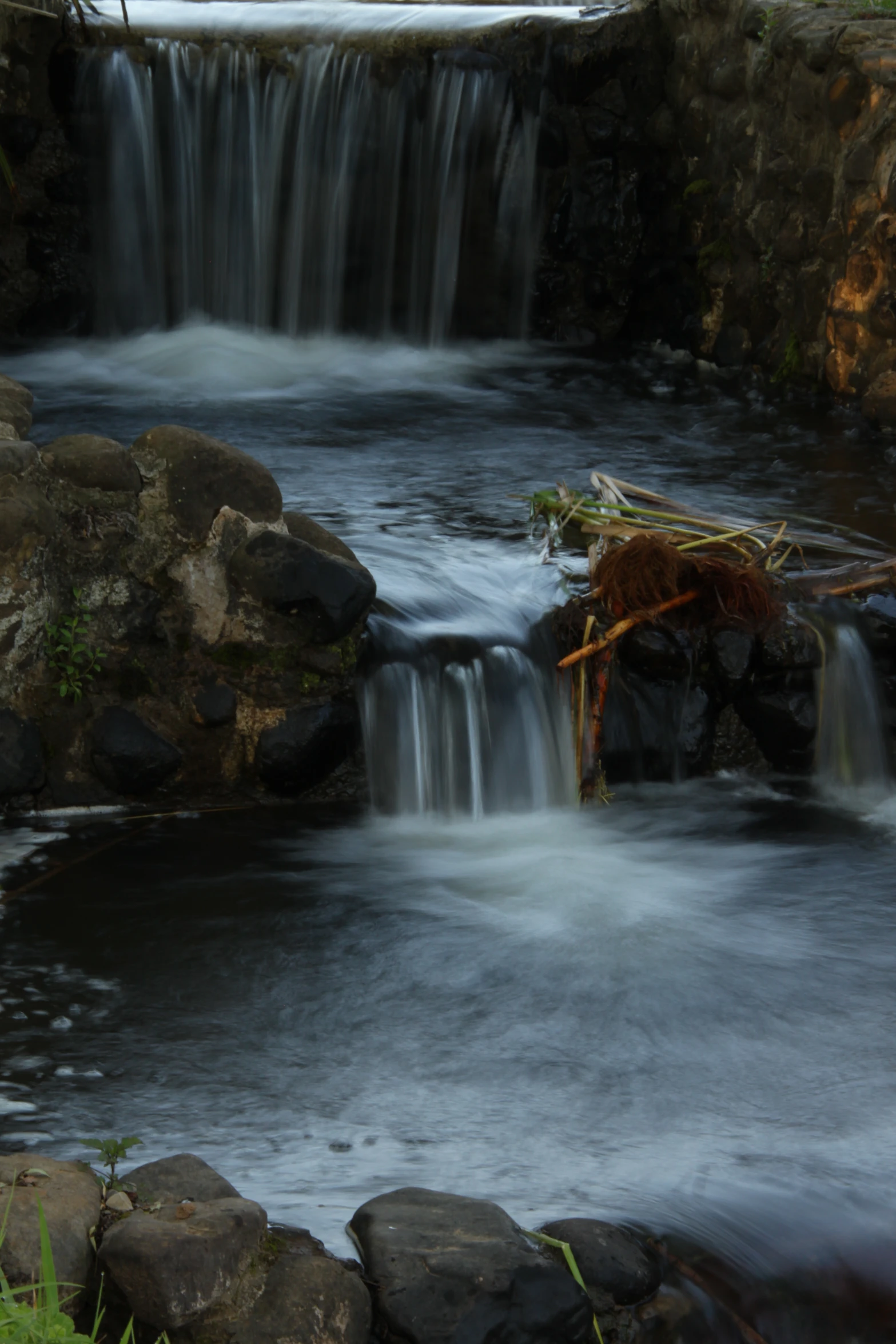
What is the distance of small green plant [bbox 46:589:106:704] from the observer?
456cm

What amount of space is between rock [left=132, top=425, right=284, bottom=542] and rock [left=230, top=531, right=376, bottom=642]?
134mm

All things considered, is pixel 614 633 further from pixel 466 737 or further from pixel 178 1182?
pixel 178 1182

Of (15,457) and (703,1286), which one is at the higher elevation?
(15,457)

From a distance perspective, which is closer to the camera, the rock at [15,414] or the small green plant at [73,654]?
the small green plant at [73,654]

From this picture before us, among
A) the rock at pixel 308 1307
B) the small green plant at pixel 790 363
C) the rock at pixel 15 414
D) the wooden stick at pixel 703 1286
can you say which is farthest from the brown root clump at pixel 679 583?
the small green plant at pixel 790 363

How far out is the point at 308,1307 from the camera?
239 centimetres

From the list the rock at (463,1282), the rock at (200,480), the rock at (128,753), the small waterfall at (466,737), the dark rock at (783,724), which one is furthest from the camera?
the dark rock at (783,724)

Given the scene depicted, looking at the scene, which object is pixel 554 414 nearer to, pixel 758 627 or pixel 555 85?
pixel 555 85

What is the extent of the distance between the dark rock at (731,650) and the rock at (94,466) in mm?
1925

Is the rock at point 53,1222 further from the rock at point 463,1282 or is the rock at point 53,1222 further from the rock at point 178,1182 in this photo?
the rock at point 463,1282

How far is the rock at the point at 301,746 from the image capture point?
4637mm

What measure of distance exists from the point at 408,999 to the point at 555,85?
750 centimetres

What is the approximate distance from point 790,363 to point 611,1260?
22.3ft

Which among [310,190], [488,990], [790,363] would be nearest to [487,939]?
[488,990]
